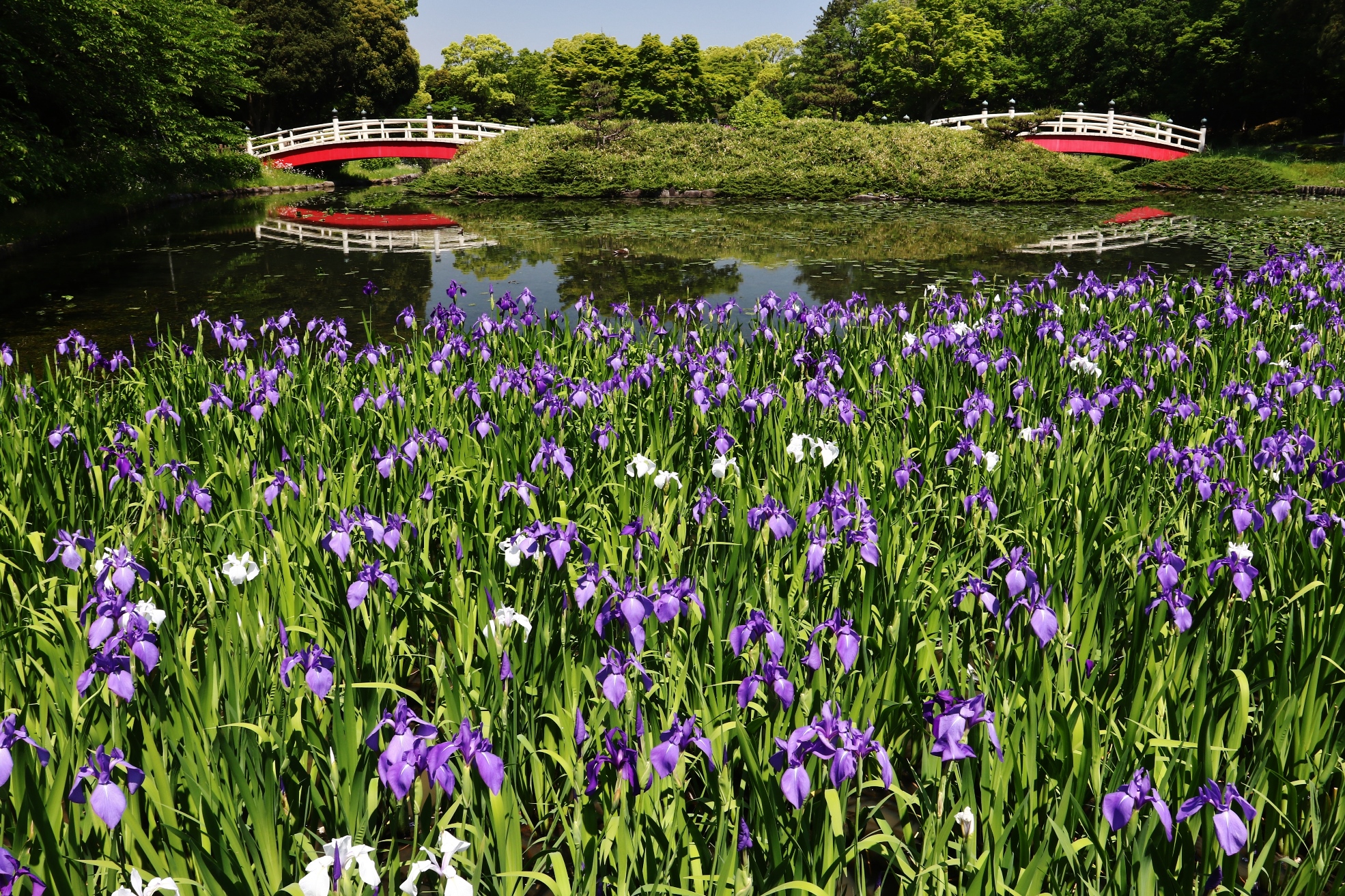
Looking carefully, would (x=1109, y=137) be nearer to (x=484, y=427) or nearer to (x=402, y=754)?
(x=484, y=427)

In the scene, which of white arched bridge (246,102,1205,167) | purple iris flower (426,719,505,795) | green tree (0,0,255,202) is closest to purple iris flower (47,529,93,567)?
purple iris flower (426,719,505,795)

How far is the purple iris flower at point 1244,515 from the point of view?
8.70ft

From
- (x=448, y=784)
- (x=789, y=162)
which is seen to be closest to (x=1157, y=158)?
(x=789, y=162)

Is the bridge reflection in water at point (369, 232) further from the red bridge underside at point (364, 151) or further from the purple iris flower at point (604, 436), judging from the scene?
the purple iris flower at point (604, 436)

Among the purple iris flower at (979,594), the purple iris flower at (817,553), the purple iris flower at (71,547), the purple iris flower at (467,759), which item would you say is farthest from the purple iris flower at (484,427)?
the purple iris flower at (467,759)

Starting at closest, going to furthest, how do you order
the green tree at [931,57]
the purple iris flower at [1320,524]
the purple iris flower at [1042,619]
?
the purple iris flower at [1042,619] < the purple iris flower at [1320,524] < the green tree at [931,57]

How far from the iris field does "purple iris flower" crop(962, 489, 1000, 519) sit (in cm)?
2

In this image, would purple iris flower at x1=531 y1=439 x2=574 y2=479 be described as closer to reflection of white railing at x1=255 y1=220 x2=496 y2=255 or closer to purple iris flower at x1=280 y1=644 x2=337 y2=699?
purple iris flower at x1=280 y1=644 x2=337 y2=699

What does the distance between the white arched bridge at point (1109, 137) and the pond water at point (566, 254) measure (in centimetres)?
971

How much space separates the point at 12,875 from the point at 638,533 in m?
1.57

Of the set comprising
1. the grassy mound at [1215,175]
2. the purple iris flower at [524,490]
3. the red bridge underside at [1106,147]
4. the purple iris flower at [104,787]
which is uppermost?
the red bridge underside at [1106,147]

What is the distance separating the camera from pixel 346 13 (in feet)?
134

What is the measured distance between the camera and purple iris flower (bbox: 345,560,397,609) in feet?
7.19

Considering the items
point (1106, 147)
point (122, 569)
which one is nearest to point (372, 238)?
point (122, 569)
